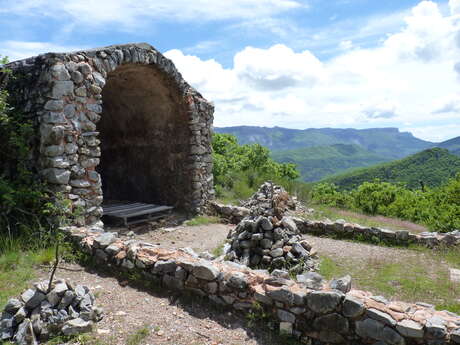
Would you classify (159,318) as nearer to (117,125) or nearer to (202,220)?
(202,220)

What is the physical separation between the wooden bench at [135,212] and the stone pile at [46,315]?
456cm

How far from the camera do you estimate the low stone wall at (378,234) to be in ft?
25.8

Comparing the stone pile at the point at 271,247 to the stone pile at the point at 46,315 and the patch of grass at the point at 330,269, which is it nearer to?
the patch of grass at the point at 330,269

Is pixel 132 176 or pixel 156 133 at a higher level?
pixel 156 133

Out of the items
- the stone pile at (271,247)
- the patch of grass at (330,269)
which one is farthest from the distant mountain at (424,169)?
the stone pile at (271,247)

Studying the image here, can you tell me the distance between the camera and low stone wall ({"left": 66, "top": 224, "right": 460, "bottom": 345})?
3.28 metres

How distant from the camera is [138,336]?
11.6 feet

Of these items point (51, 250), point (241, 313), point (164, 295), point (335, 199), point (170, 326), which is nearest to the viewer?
point (170, 326)

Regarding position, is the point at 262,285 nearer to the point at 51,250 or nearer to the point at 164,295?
the point at 164,295

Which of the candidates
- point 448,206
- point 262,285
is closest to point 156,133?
point 262,285

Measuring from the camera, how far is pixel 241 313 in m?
4.07

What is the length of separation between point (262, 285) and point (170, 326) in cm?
112

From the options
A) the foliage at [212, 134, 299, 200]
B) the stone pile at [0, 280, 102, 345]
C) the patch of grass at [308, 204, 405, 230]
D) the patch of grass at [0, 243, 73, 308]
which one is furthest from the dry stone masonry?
the stone pile at [0, 280, 102, 345]

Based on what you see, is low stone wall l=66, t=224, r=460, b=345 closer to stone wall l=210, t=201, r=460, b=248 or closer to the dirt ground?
the dirt ground
